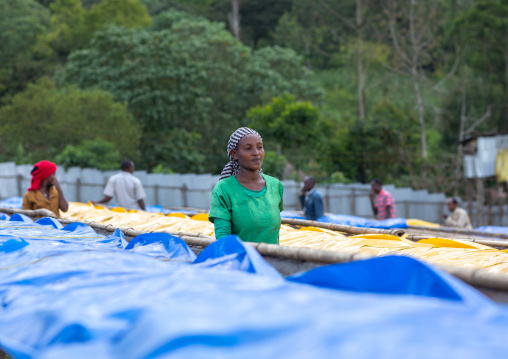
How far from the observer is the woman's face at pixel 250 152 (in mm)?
3414

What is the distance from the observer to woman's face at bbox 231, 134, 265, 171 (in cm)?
341


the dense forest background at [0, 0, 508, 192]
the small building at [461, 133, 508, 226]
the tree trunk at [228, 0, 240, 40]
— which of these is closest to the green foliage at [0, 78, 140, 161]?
the dense forest background at [0, 0, 508, 192]

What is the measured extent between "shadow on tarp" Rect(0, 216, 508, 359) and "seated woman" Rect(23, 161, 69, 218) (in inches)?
156

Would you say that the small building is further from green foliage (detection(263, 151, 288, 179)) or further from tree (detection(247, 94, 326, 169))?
tree (detection(247, 94, 326, 169))

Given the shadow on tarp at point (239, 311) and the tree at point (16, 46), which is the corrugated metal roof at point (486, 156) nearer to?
the shadow on tarp at point (239, 311)

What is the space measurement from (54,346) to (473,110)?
2987cm

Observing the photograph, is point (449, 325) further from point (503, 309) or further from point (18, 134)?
point (18, 134)

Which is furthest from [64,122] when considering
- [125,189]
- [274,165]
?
[125,189]

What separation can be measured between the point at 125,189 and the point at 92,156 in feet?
38.1

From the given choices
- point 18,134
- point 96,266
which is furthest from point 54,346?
point 18,134

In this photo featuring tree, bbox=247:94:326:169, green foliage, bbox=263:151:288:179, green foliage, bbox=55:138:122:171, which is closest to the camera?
green foliage, bbox=55:138:122:171

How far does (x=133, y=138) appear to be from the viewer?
22422 millimetres

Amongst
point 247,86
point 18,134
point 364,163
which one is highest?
point 247,86

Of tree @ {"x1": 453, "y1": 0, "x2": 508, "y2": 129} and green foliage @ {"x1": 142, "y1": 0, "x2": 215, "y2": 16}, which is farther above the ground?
green foliage @ {"x1": 142, "y1": 0, "x2": 215, "y2": 16}
